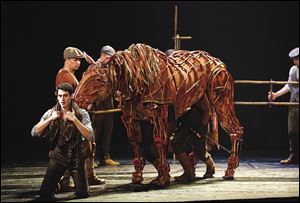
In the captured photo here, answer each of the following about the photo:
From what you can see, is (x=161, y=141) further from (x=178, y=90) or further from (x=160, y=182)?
(x=178, y=90)

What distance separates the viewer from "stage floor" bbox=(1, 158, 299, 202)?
661 centimetres

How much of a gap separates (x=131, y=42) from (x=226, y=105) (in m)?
2.62

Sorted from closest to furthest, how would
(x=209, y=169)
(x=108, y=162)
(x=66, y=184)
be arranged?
(x=66, y=184), (x=209, y=169), (x=108, y=162)

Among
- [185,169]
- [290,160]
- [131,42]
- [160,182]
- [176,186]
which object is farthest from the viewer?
[131,42]

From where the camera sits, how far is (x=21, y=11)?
375 inches

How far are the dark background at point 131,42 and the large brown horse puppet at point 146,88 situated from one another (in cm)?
241

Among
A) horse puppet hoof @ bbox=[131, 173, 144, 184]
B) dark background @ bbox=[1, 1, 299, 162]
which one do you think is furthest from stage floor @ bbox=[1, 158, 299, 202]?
dark background @ bbox=[1, 1, 299, 162]

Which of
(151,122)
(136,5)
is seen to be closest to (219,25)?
(136,5)

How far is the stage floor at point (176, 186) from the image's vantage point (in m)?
6.61

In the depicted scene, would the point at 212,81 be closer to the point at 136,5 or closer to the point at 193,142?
the point at 193,142

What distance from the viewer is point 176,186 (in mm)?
7238

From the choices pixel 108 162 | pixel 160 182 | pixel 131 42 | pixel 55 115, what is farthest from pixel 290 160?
pixel 55 115

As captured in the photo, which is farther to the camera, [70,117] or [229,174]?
[229,174]

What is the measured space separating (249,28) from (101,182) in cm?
395
